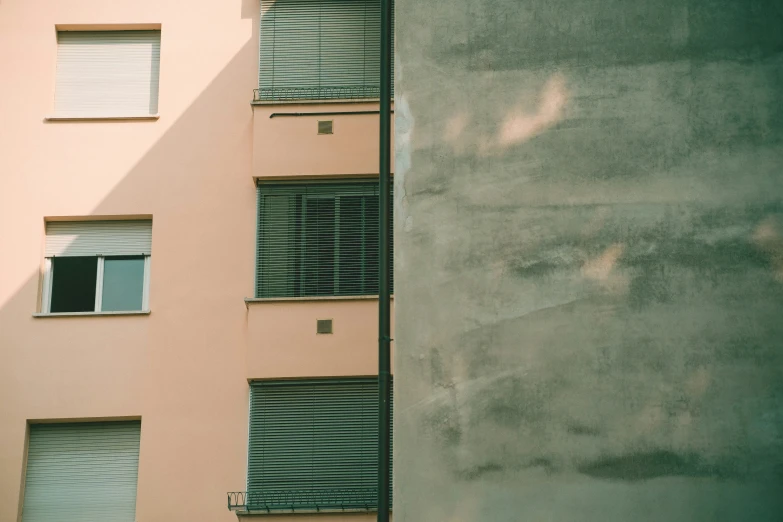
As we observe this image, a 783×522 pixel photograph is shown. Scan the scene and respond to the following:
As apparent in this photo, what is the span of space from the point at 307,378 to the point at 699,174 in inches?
224

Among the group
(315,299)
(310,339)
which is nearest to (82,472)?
(310,339)

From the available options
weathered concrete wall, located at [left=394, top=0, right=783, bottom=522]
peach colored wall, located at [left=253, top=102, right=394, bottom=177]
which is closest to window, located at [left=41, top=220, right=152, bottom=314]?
peach colored wall, located at [left=253, top=102, right=394, bottom=177]

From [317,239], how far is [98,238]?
9.91ft

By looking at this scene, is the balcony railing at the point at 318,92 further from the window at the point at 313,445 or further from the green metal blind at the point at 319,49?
the window at the point at 313,445

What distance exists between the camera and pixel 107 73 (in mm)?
14898

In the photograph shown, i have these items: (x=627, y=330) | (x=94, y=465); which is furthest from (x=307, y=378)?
(x=627, y=330)

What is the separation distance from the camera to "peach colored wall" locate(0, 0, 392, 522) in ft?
43.4

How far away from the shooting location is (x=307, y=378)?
44.1 ft

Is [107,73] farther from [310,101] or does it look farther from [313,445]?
[313,445]

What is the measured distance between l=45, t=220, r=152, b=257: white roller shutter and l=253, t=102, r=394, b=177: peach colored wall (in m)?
1.80

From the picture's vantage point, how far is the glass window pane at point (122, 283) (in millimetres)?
14055

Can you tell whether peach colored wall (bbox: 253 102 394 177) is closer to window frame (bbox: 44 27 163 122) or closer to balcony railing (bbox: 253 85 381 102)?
Answer: balcony railing (bbox: 253 85 381 102)

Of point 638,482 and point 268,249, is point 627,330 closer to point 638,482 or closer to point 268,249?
point 638,482

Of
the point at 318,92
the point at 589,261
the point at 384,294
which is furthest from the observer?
the point at 318,92
